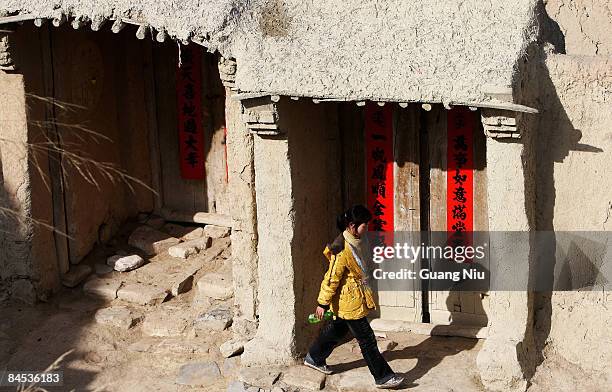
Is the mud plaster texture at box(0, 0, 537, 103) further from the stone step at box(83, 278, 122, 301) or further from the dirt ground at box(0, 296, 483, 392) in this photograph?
the stone step at box(83, 278, 122, 301)

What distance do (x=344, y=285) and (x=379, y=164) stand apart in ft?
5.07

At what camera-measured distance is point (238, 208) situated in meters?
9.81

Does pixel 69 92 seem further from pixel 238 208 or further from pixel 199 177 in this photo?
pixel 238 208

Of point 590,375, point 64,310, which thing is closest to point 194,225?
point 64,310

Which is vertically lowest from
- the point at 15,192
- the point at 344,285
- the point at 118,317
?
the point at 118,317

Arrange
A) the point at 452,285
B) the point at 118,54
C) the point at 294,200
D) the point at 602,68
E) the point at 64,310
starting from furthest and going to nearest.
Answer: the point at 118,54 → the point at 64,310 → the point at 452,285 → the point at 294,200 → the point at 602,68

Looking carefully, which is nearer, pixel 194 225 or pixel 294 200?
pixel 294 200

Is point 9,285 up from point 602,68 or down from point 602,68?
down

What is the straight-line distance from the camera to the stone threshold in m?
9.48

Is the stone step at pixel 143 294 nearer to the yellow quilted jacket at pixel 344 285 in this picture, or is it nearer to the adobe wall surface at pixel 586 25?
the yellow quilted jacket at pixel 344 285

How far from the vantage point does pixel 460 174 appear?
370 inches

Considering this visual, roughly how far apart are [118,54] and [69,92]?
988 millimetres
